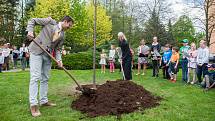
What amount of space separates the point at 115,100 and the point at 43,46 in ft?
6.25

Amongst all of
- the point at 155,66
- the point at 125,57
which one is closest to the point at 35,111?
the point at 125,57

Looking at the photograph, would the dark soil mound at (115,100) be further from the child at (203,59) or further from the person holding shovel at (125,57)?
the child at (203,59)

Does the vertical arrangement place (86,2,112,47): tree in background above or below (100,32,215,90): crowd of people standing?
above

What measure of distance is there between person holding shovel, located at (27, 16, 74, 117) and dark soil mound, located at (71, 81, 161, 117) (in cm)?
99

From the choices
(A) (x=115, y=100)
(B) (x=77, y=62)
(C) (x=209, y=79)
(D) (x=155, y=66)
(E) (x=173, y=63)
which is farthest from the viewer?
(B) (x=77, y=62)

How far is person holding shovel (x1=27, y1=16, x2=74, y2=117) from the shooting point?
696cm

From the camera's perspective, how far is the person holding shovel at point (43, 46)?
6.96 meters

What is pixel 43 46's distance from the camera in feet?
23.7

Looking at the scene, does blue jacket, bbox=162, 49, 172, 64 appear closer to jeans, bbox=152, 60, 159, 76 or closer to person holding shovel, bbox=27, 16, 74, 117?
jeans, bbox=152, 60, 159, 76

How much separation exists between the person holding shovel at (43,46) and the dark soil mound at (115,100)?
990 mm

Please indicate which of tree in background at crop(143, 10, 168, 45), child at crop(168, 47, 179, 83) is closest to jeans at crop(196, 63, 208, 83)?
child at crop(168, 47, 179, 83)

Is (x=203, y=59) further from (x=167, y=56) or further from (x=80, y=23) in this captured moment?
(x=80, y=23)

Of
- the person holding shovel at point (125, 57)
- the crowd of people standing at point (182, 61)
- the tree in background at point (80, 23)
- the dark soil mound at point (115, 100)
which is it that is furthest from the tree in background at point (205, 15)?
the tree in background at point (80, 23)

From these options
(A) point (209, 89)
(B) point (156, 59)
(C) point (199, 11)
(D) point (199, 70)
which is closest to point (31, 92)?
(A) point (209, 89)
